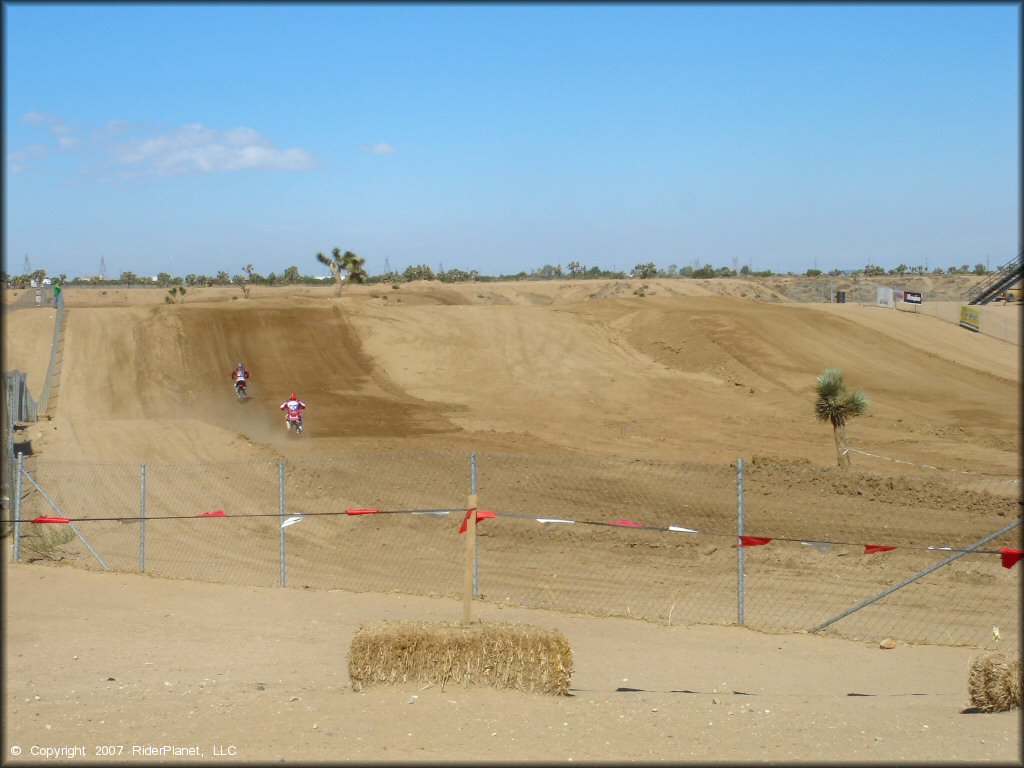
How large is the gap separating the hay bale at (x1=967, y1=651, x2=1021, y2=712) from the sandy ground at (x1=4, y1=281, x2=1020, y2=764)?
0.34m

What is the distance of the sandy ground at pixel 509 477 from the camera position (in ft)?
27.1

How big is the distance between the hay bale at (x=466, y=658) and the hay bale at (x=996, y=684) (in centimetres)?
353

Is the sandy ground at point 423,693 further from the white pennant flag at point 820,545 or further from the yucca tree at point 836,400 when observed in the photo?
the yucca tree at point 836,400

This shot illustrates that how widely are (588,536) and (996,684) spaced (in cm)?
943

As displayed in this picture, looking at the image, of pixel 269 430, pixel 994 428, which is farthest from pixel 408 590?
pixel 994 428

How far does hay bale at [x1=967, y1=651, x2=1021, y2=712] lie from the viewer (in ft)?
28.2

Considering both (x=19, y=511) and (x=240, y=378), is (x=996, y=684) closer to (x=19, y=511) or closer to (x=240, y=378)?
(x=19, y=511)

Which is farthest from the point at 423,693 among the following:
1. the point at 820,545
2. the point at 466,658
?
the point at 820,545

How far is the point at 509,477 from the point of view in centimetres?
2109

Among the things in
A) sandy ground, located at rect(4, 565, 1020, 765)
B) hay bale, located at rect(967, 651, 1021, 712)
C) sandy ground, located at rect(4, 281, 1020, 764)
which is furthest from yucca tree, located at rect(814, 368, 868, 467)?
hay bale, located at rect(967, 651, 1021, 712)

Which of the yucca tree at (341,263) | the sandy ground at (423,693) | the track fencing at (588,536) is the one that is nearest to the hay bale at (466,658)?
the sandy ground at (423,693)

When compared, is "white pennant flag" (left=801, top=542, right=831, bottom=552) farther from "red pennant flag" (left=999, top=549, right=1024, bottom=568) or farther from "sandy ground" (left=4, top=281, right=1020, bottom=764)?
"red pennant flag" (left=999, top=549, right=1024, bottom=568)

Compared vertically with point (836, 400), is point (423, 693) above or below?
below

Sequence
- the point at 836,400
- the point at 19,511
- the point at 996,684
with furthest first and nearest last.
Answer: the point at 836,400, the point at 19,511, the point at 996,684
